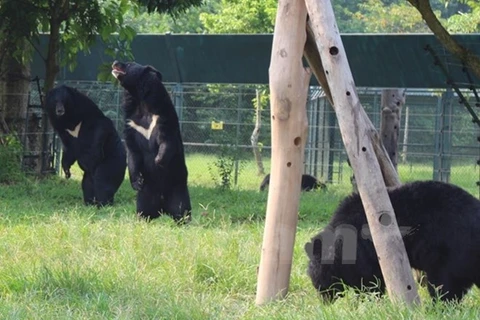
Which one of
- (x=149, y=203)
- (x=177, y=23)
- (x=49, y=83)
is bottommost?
(x=149, y=203)

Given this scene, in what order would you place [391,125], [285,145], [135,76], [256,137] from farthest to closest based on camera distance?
[256,137], [391,125], [135,76], [285,145]

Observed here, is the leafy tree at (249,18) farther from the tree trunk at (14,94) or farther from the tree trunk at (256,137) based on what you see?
the tree trunk at (14,94)

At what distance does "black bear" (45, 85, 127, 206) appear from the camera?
460 inches

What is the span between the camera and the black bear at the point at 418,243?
18.0ft

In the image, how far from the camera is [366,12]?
4278cm

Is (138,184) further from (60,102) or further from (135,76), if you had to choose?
(60,102)

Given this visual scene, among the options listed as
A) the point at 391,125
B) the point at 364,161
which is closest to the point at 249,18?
the point at 391,125

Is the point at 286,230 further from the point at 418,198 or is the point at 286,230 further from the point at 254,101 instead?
the point at 254,101

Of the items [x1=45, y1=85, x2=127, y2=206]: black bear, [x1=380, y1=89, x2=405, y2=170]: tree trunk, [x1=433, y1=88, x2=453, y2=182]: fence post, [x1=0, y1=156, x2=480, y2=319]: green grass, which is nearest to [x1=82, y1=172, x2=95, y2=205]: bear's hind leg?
[x1=45, y1=85, x2=127, y2=206]: black bear

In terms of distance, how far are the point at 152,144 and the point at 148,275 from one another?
11.9 ft

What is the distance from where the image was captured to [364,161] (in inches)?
213

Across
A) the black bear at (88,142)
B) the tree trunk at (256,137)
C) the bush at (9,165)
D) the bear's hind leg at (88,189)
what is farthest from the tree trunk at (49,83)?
the tree trunk at (256,137)

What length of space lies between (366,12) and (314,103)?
82.0 feet

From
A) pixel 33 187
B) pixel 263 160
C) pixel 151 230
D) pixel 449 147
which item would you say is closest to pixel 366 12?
pixel 263 160
